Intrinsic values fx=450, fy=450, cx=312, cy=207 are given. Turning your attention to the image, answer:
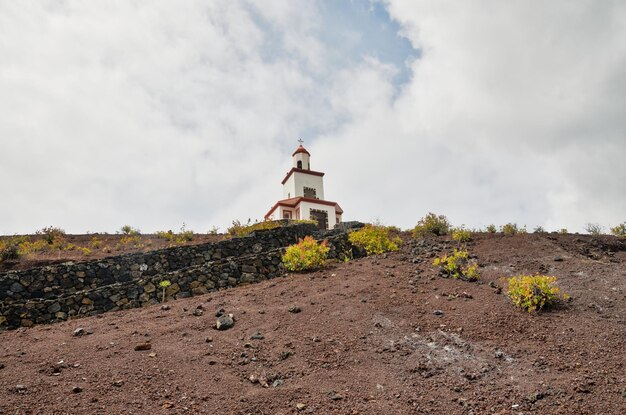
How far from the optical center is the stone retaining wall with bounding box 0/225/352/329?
35.5 ft

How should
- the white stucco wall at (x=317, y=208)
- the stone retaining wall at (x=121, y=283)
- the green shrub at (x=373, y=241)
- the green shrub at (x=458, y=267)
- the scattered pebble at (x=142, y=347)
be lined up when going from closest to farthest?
the scattered pebble at (x=142, y=347) → the stone retaining wall at (x=121, y=283) → the green shrub at (x=458, y=267) → the green shrub at (x=373, y=241) → the white stucco wall at (x=317, y=208)

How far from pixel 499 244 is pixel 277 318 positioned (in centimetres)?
840

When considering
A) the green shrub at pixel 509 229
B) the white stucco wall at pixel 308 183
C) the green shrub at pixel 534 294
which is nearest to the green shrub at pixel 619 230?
the green shrub at pixel 509 229

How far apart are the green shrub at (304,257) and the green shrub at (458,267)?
333 centimetres

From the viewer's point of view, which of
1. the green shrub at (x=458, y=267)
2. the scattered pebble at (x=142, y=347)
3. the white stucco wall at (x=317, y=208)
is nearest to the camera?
the scattered pebble at (x=142, y=347)

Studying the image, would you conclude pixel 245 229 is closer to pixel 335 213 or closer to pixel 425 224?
pixel 425 224

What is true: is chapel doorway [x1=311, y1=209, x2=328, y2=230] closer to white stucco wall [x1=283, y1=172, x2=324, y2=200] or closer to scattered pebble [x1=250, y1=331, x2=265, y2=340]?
white stucco wall [x1=283, y1=172, x2=324, y2=200]

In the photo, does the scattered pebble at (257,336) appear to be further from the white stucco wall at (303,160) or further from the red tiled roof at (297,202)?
the white stucco wall at (303,160)

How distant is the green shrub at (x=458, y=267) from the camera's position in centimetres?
1102

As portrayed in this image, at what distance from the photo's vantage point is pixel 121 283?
12.3 meters

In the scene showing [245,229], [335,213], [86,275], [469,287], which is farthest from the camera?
[335,213]

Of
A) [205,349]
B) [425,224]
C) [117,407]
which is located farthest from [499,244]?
[117,407]

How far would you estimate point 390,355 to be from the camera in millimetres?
7586

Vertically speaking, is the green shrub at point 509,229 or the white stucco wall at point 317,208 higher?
the white stucco wall at point 317,208
